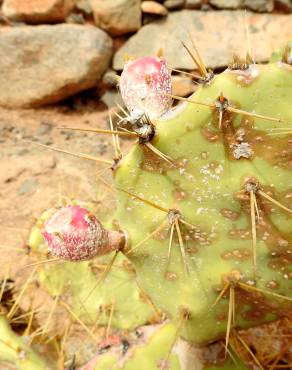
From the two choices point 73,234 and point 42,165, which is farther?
point 42,165

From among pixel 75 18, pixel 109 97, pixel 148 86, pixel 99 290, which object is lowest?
pixel 109 97

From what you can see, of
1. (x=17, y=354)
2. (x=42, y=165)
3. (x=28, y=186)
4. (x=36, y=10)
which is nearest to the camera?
(x=17, y=354)

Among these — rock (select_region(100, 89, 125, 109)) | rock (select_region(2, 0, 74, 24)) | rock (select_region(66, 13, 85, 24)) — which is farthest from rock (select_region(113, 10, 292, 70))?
rock (select_region(2, 0, 74, 24))

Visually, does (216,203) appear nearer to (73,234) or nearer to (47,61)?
(73,234)

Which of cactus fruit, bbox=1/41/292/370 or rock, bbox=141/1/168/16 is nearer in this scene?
cactus fruit, bbox=1/41/292/370

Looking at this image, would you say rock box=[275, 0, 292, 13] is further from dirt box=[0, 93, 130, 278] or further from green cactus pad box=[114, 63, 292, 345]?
green cactus pad box=[114, 63, 292, 345]

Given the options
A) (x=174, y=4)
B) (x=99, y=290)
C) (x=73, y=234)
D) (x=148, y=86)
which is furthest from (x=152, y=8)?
(x=73, y=234)

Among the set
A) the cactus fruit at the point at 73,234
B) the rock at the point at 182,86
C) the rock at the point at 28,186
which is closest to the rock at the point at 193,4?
the rock at the point at 182,86
